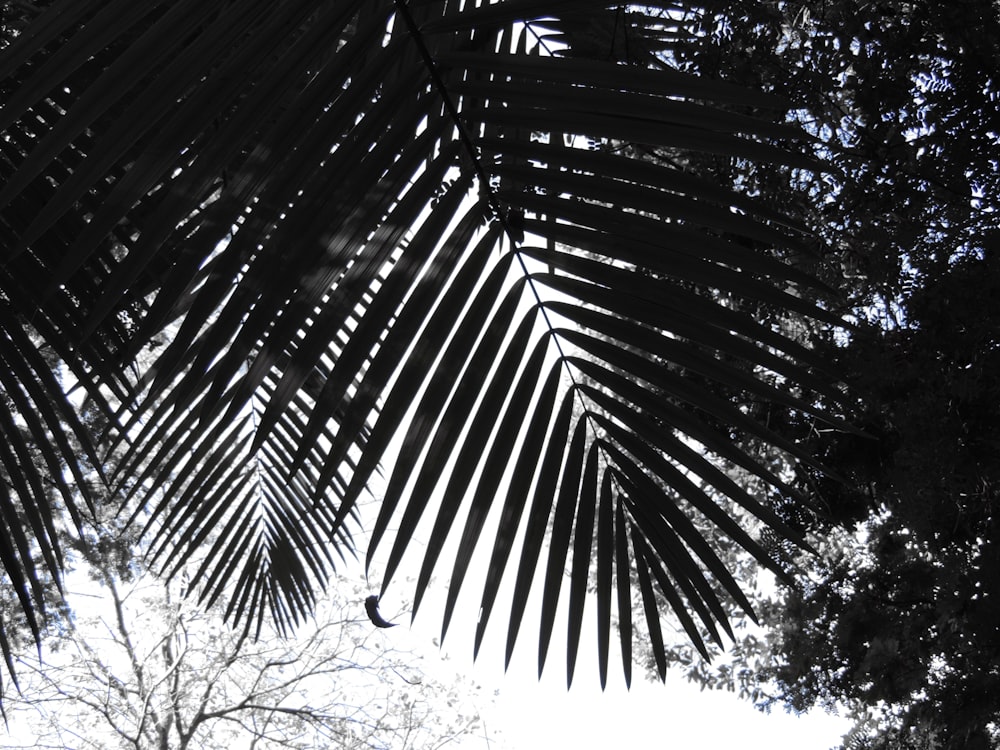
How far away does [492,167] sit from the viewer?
Result: 2.93 ft

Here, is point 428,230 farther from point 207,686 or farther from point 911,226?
point 207,686

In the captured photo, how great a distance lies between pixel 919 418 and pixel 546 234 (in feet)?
7.57

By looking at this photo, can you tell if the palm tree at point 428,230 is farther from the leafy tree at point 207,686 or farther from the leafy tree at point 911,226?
the leafy tree at point 207,686

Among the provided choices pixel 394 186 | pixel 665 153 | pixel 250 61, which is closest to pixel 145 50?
pixel 250 61

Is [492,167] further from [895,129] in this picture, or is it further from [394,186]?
[895,129]

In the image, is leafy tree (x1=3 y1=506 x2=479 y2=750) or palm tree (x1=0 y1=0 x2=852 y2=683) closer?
palm tree (x1=0 y1=0 x2=852 y2=683)

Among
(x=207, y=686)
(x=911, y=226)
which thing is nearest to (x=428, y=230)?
(x=911, y=226)

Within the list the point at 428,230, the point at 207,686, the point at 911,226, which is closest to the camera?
the point at 428,230

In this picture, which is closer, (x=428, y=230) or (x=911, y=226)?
(x=428, y=230)

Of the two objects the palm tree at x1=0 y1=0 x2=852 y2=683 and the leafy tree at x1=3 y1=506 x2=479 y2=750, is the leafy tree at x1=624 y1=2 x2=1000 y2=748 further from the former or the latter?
the leafy tree at x1=3 y1=506 x2=479 y2=750

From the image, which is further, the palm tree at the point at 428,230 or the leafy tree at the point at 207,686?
the leafy tree at the point at 207,686

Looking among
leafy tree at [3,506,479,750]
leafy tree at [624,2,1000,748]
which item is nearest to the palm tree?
leafy tree at [624,2,1000,748]

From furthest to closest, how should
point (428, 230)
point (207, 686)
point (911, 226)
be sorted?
point (207, 686) → point (911, 226) → point (428, 230)

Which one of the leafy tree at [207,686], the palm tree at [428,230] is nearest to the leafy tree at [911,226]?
the palm tree at [428,230]
